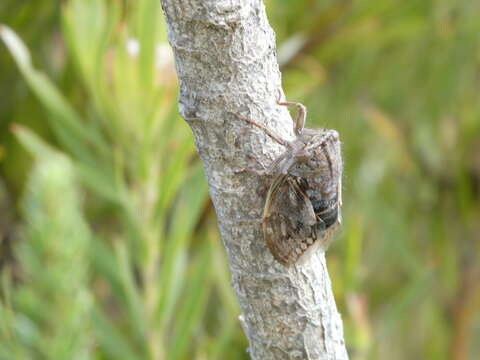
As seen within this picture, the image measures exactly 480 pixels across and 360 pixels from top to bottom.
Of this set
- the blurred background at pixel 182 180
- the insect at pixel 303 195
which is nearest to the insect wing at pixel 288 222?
the insect at pixel 303 195

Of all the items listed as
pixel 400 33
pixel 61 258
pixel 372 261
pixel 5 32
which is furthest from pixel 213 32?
pixel 372 261

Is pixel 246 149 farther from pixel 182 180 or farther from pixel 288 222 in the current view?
pixel 182 180

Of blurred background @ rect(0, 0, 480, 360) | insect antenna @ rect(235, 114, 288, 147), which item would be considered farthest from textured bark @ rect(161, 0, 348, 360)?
blurred background @ rect(0, 0, 480, 360)

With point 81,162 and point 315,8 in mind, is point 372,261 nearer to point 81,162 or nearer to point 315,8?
point 315,8

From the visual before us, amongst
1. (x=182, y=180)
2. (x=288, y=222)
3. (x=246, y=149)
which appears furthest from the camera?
(x=182, y=180)

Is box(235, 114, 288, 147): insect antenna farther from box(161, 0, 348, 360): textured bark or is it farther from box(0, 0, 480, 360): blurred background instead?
box(0, 0, 480, 360): blurred background

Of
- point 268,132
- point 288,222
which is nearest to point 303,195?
point 288,222
